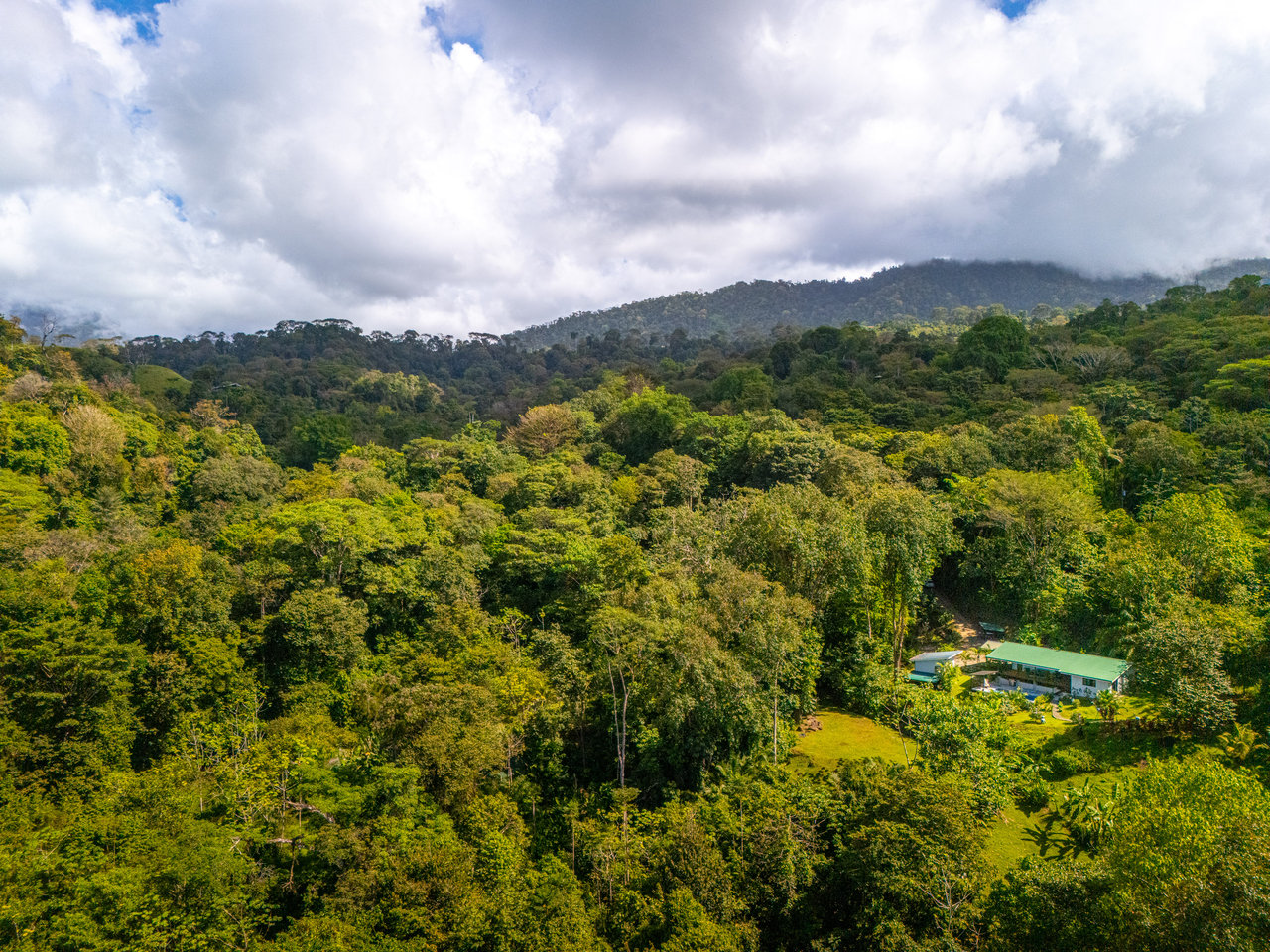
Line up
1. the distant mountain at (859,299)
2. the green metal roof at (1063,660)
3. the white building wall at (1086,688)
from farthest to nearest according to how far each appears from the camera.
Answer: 1. the distant mountain at (859,299)
2. the green metal roof at (1063,660)
3. the white building wall at (1086,688)

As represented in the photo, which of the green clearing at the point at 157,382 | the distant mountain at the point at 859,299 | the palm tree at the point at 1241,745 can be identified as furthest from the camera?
the distant mountain at the point at 859,299

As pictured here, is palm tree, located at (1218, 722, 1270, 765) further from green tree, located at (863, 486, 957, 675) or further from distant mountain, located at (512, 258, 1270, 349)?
distant mountain, located at (512, 258, 1270, 349)

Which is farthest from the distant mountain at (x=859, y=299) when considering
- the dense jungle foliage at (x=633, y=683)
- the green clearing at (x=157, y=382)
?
the dense jungle foliage at (x=633, y=683)

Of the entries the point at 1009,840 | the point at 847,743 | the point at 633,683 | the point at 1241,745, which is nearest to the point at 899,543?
the point at 847,743

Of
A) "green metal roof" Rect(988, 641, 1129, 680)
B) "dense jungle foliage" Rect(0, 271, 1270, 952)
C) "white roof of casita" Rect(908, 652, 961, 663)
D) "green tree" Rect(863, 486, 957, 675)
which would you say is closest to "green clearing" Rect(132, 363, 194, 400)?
"dense jungle foliage" Rect(0, 271, 1270, 952)

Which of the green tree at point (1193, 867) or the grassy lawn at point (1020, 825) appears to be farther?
the grassy lawn at point (1020, 825)

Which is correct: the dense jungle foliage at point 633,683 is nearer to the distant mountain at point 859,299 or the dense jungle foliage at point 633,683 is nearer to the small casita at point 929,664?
the small casita at point 929,664

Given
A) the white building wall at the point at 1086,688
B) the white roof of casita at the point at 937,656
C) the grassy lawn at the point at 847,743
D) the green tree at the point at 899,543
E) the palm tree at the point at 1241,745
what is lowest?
the grassy lawn at the point at 847,743
